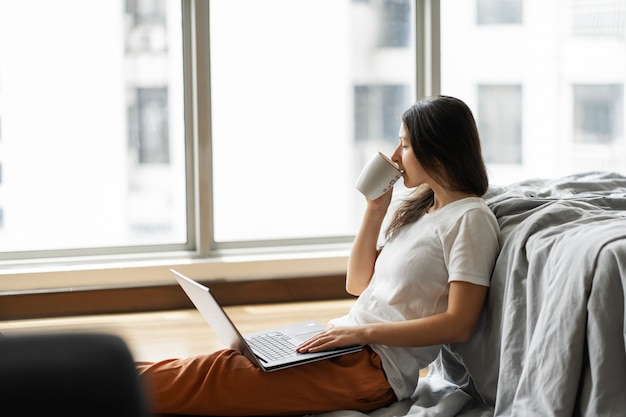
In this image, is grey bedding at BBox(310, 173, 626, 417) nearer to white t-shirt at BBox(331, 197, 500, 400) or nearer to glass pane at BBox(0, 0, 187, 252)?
white t-shirt at BBox(331, 197, 500, 400)

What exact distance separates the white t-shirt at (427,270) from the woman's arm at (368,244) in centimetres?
20

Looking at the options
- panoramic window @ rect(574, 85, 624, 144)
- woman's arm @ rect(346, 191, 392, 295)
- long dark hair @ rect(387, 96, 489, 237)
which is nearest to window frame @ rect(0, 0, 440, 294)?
panoramic window @ rect(574, 85, 624, 144)

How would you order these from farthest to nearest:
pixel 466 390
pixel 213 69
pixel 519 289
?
1. pixel 213 69
2. pixel 466 390
3. pixel 519 289

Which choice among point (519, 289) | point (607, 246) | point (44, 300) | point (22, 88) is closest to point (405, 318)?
point (519, 289)

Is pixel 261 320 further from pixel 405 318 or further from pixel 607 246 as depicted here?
pixel 607 246

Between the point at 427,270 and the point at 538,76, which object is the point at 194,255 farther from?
the point at 427,270

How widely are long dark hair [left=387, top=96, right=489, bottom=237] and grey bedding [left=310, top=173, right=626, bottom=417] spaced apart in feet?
0.49

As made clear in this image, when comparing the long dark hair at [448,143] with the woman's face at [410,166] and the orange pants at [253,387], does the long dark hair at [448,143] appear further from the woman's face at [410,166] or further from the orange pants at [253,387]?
the orange pants at [253,387]

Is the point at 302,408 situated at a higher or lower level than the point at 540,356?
lower

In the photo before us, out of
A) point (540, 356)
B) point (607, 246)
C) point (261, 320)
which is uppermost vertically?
point (607, 246)

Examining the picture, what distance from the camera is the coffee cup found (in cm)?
224

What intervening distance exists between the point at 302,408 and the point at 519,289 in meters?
0.56

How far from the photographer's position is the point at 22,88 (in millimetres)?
3785

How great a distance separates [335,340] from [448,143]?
517 mm
